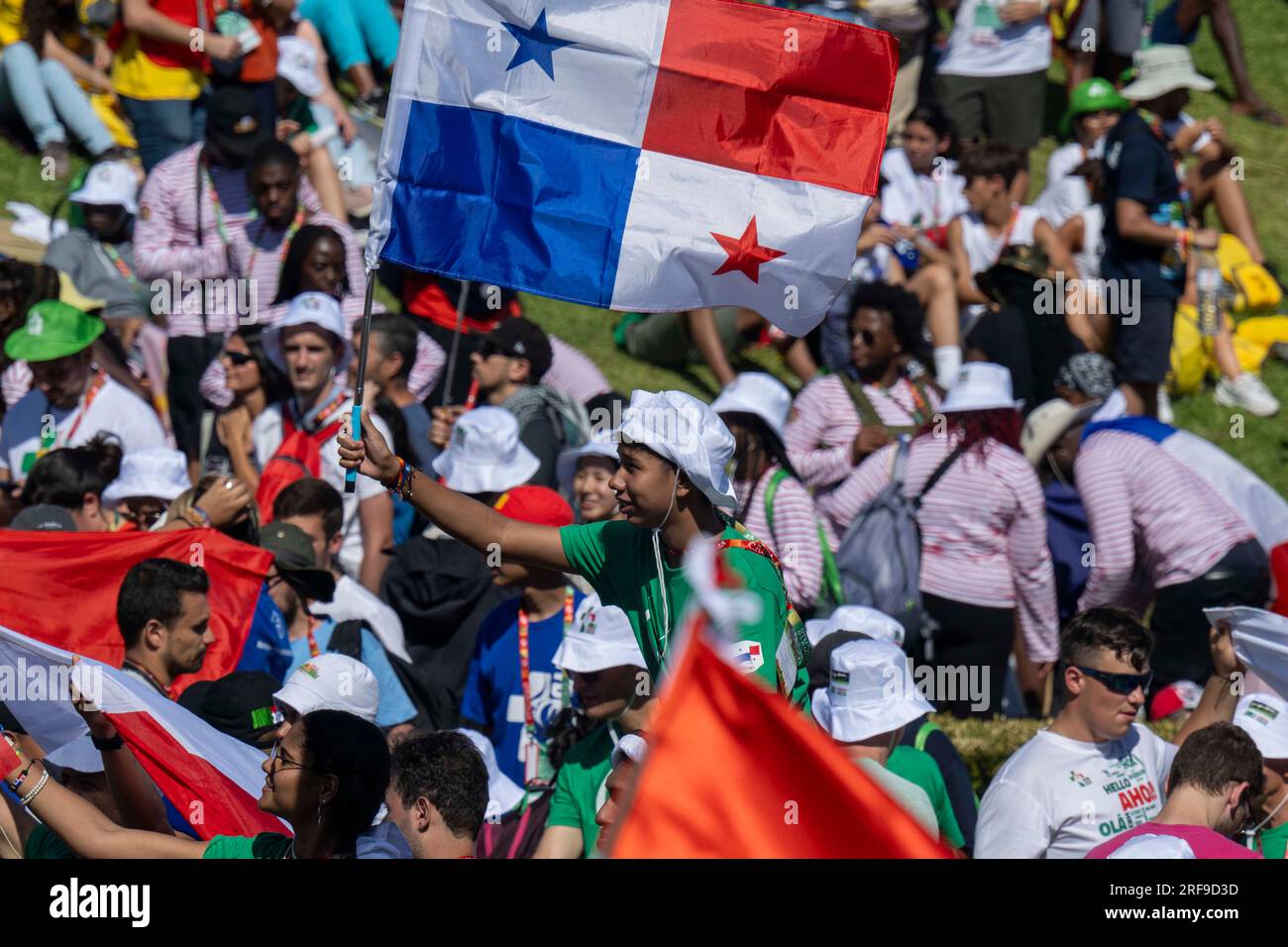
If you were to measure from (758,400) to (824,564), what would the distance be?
2.50 ft

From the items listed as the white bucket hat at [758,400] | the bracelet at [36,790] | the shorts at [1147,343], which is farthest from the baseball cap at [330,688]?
the shorts at [1147,343]

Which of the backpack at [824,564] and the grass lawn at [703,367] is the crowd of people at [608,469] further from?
the grass lawn at [703,367]

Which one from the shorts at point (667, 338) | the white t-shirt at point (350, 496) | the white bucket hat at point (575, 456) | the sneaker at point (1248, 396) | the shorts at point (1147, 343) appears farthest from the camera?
the sneaker at point (1248, 396)

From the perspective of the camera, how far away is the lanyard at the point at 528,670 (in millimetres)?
6047

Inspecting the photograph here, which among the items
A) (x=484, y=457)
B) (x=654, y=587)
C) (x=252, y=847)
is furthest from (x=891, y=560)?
(x=252, y=847)

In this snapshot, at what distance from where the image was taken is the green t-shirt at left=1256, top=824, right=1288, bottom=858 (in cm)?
504

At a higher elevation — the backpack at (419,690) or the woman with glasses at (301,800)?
the woman with glasses at (301,800)

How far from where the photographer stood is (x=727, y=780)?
8.53 ft

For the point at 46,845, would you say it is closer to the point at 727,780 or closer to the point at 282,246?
the point at 727,780

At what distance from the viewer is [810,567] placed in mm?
7152

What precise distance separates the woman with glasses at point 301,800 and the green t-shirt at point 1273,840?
2644 millimetres

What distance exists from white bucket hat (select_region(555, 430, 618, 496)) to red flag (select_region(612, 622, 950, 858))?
12.7 feet

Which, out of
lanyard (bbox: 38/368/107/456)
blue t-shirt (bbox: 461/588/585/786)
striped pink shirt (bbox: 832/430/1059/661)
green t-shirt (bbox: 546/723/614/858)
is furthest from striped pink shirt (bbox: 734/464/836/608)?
lanyard (bbox: 38/368/107/456)

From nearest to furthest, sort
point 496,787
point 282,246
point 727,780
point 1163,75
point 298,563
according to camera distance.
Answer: point 727,780 → point 496,787 → point 298,563 → point 282,246 → point 1163,75
